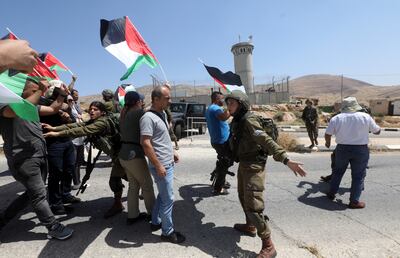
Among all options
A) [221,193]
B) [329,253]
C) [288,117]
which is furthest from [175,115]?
[288,117]

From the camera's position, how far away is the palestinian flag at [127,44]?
456 centimetres

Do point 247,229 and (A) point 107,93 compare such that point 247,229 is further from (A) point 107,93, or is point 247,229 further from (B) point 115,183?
(A) point 107,93

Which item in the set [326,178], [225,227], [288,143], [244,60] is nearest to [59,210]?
[225,227]

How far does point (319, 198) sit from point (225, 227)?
2088 millimetres

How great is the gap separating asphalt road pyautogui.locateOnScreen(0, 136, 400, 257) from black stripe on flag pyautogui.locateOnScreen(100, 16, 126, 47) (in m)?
2.51

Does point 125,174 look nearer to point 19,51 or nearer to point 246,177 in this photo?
point 246,177

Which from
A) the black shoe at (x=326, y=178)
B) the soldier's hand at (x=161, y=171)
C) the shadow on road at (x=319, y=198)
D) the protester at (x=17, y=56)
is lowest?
the shadow on road at (x=319, y=198)

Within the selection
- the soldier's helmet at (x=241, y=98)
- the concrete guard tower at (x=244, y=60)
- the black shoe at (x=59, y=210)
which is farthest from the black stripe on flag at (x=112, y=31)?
the concrete guard tower at (x=244, y=60)

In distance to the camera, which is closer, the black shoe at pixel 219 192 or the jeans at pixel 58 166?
the jeans at pixel 58 166

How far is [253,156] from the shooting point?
344 centimetres

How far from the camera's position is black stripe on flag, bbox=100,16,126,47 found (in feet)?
15.3

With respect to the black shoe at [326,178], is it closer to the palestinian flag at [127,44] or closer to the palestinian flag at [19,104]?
the palestinian flag at [127,44]

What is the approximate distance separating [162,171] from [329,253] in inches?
79.0

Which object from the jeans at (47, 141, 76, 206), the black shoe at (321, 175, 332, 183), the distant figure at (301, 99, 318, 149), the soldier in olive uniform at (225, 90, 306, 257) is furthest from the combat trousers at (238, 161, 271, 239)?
the distant figure at (301, 99, 318, 149)
